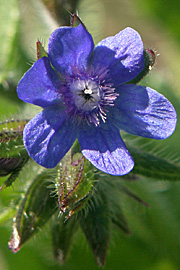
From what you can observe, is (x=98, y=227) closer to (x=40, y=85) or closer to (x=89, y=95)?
(x=89, y=95)

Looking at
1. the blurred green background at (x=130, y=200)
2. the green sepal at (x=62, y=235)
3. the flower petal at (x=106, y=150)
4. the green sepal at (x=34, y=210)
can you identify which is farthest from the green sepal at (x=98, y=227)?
the blurred green background at (x=130, y=200)

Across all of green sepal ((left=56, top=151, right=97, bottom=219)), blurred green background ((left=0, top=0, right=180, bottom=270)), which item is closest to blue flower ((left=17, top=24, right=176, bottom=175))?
green sepal ((left=56, top=151, right=97, bottom=219))

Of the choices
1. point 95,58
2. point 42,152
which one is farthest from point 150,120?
point 42,152

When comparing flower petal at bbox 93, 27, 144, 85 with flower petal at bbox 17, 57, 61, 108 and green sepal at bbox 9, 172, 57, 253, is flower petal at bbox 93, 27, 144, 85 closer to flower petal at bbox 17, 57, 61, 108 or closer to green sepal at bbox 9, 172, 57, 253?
flower petal at bbox 17, 57, 61, 108

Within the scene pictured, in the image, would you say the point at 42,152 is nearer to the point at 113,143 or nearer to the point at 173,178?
the point at 113,143

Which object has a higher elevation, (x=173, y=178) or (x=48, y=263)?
(x=173, y=178)

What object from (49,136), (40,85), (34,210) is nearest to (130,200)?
(34,210)

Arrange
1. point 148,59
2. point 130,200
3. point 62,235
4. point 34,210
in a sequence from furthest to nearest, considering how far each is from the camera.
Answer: point 130,200
point 62,235
point 34,210
point 148,59
